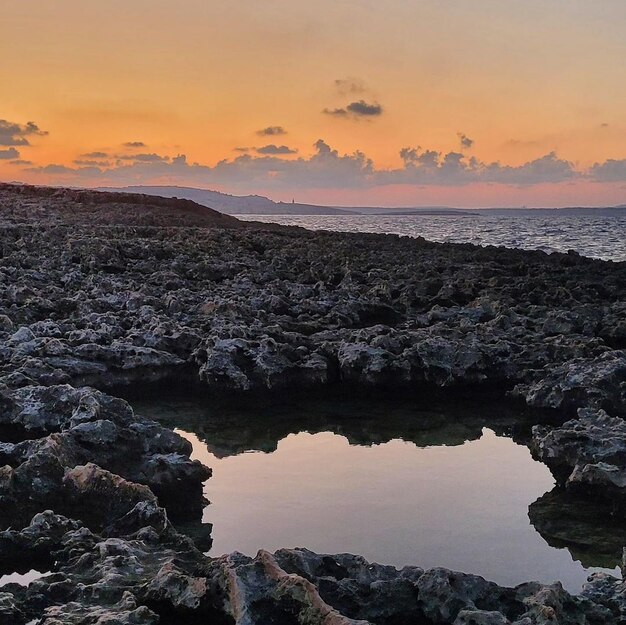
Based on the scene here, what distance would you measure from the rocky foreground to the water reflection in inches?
17.4

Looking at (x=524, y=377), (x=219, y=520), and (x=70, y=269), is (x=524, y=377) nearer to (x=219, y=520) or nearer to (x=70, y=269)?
(x=219, y=520)

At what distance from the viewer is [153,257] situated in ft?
55.0

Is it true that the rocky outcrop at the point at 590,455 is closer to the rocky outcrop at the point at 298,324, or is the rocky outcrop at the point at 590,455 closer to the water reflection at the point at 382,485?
the water reflection at the point at 382,485

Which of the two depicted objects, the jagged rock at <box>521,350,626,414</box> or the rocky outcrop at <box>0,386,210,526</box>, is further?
the jagged rock at <box>521,350,626,414</box>

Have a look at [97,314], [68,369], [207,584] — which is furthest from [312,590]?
[97,314]

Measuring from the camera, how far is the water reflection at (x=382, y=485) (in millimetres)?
5129

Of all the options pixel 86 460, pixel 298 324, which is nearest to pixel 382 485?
pixel 86 460

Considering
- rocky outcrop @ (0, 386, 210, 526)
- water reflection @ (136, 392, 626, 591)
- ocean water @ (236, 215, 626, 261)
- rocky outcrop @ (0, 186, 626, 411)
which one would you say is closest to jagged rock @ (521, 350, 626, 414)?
rocky outcrop @ (0, 186, 626, 411)

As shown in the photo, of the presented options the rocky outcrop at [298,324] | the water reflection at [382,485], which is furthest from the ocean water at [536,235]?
the water reflection at [382,485]

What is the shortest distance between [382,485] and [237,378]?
9.10 feet

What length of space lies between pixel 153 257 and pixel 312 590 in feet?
46.1

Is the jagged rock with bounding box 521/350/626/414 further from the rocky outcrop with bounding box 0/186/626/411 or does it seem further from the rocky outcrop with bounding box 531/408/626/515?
the rocky outcrop with bounding box 531/408/626/515

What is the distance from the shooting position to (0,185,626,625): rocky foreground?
364cm

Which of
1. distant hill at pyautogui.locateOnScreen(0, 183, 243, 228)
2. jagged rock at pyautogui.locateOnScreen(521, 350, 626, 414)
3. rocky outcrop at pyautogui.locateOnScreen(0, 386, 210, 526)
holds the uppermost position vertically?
distant hill at pyautogui.locateOnScreen(0, 183, 243, 228)
